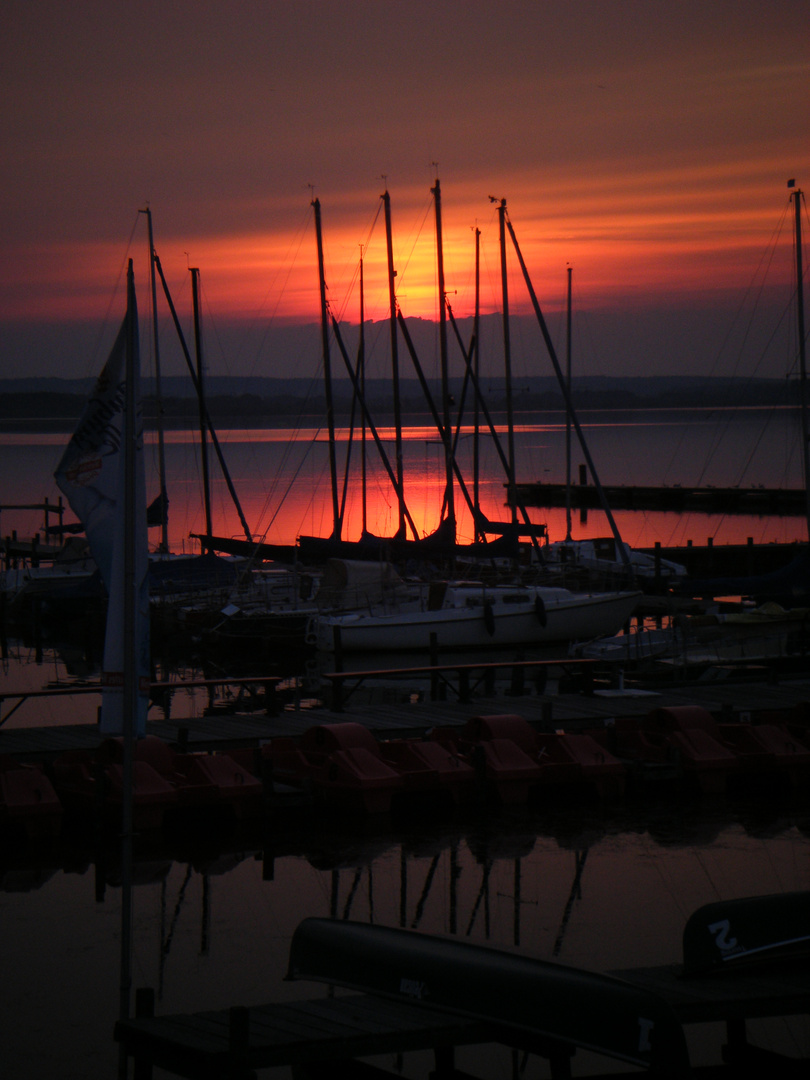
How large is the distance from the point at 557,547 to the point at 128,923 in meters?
38.1

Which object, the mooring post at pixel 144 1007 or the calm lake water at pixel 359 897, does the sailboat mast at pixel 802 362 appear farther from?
the mooring post at pixel 144 1007

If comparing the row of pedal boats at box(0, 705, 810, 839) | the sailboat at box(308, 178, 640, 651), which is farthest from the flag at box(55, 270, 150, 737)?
the sailboat at box(308, 178, 640, 651)

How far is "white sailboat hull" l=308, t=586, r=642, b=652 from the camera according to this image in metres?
33.4

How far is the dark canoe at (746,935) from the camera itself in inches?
381

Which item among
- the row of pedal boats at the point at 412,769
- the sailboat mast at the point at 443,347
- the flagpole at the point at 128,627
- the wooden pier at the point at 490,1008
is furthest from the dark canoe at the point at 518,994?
the sailboat mast at the point at 443,347

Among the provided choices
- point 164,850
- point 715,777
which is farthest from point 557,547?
point 164,850

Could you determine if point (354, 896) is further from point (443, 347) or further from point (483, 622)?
point (443, 347)

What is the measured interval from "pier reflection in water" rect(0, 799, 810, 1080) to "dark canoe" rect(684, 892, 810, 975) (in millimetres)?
1310

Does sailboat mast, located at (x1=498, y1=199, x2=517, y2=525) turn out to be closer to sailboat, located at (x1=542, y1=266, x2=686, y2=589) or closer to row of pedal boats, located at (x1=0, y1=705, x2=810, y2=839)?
sailboat, located at (x1=542, y1=266, x2=686, y2=589)

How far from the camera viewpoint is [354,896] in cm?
1488

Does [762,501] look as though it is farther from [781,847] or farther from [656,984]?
[656,984]

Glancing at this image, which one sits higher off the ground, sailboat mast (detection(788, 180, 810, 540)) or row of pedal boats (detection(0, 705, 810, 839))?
sailboat mast (detection(788, 180, 810, 540))

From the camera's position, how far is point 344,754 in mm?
18031

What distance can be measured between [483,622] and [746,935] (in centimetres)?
2409
